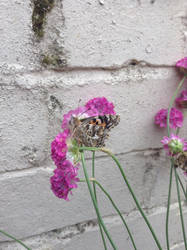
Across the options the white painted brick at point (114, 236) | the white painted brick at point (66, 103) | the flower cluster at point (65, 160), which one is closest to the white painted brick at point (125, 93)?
the white painted brick at point (66, 103)

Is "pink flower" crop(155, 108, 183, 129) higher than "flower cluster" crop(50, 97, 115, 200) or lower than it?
higher

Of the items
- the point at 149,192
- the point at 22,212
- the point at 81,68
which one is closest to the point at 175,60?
the point at 81,68

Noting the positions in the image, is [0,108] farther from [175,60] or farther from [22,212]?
[175,60]

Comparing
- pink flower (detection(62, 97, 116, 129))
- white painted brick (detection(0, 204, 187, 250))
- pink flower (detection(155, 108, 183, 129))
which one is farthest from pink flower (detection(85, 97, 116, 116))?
white painted brick (detection(0, 204, 187, 250))

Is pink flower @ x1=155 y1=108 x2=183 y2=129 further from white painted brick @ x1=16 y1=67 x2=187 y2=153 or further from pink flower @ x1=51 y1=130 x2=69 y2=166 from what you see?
pink flower @ x1=51 y1=130 x2=69 y2=166

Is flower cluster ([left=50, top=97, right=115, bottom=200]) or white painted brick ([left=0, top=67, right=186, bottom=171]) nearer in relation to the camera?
flower cluster ([left=50, top=97, right=115, bottom=200])

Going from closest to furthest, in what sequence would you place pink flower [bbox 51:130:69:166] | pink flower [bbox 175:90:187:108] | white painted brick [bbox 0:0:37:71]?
pink flower [bbox 51:130:69:166] → white painted brick [bbox 0:0:37:71] → pink flower [bbox 175:90:187:108]

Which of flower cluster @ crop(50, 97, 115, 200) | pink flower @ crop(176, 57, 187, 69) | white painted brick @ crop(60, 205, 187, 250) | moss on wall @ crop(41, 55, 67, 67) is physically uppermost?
pink flower @ crop(176, 57, 187, 69)

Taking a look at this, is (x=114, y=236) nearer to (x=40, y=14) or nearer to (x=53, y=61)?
(x=53, y=61)
